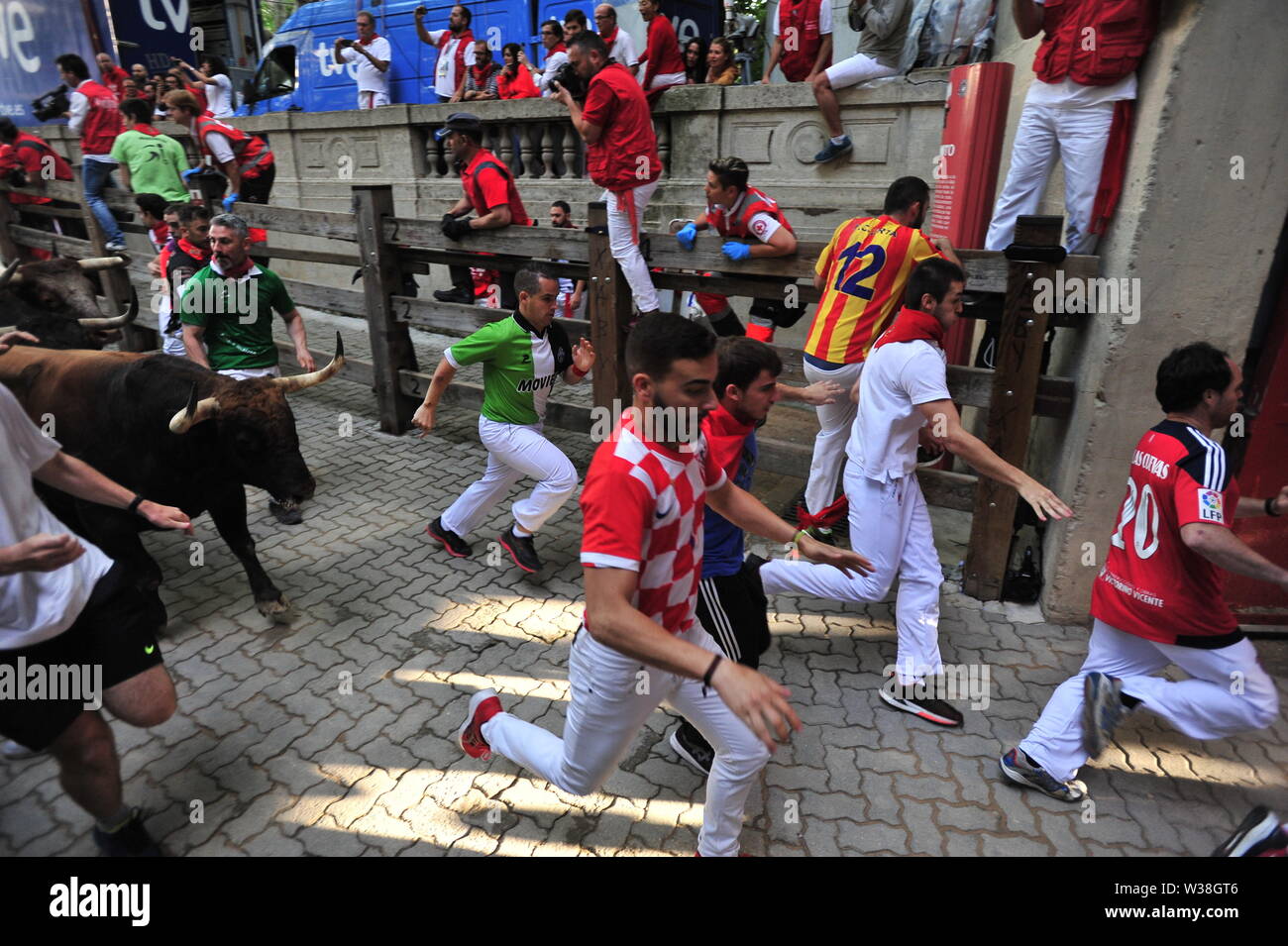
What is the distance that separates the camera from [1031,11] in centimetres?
446

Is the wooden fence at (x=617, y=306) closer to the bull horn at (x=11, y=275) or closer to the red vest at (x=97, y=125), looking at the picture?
the red vest at (x=97, y=125)

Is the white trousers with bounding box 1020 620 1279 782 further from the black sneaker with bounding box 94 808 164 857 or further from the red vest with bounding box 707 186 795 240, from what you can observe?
the black sneaker with bounding box 94 808 164 857

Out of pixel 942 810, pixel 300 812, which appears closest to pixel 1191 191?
pixel 942 810

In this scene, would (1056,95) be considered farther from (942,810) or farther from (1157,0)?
(942,810)

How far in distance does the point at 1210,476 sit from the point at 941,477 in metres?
1.94

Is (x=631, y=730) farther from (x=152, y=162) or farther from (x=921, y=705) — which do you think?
(x=152, y=162)

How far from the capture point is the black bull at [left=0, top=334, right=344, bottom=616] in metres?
4.09

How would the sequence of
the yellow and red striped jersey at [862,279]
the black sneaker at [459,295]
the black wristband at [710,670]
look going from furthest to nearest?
the black sneaker at [459,295]
the yellow and red striped jersey at [862,279]
the black wristband at [710,670]

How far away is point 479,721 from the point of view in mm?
3164

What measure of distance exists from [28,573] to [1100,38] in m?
5.16

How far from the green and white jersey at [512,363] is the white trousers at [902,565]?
6.93 feet

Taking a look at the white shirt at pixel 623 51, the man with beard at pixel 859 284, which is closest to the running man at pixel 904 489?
the man with beard at pixel 859 284

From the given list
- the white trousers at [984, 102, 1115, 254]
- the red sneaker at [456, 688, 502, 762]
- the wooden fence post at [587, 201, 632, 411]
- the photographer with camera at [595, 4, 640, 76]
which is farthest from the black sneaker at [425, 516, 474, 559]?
the photographer with camera at [595, 4, 640, 76]

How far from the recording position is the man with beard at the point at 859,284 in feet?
14.3
